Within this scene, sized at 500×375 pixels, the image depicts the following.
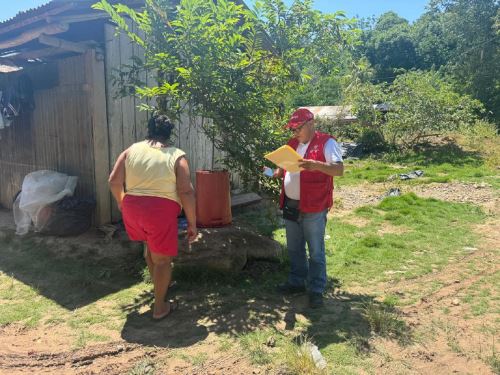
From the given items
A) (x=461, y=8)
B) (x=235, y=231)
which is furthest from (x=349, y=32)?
(x=461, y=8)

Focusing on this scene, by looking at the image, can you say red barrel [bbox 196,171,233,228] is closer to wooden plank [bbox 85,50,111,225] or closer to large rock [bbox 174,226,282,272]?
large rock [bbox 174,226,282,272]

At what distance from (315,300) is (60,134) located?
4502 mm

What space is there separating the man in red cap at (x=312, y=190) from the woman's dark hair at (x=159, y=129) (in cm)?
104

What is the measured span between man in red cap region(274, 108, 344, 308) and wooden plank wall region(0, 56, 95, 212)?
128 inches

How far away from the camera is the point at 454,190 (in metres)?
9.23

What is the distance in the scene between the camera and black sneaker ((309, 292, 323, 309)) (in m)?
3.71

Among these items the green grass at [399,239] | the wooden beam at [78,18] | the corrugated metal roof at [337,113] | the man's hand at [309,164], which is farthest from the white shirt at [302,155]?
the corrugated metal roof at [337,113]

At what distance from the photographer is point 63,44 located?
4.93m

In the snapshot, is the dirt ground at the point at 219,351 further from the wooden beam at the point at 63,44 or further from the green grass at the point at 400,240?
the wooden beam at the point at 63,44

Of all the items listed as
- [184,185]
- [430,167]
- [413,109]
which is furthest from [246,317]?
[413,109]

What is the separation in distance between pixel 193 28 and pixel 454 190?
757 cm

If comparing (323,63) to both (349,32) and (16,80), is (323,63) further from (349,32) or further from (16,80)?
(16,80)

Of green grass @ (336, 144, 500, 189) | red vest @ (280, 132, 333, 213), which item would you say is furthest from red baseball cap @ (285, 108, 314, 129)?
green grass @ (336, 144, 500, 189)

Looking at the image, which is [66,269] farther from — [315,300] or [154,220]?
[315,300]
